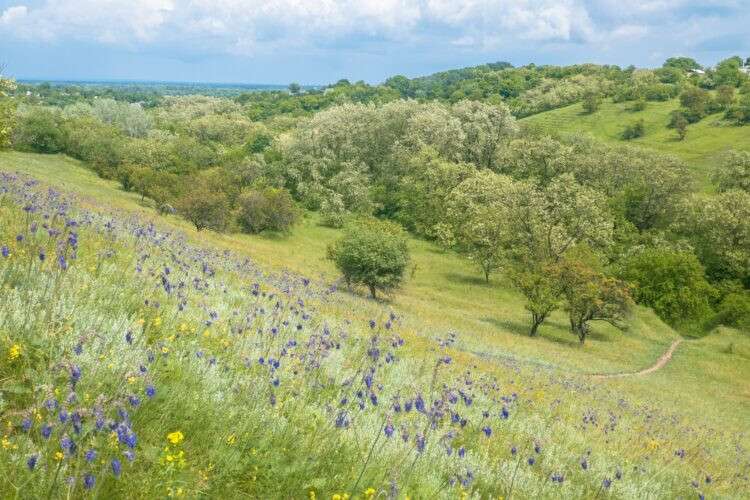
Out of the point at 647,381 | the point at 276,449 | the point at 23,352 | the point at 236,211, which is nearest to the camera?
the point at 23,352

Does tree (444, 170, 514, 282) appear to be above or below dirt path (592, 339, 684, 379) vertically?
above

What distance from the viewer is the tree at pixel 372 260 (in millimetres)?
38781

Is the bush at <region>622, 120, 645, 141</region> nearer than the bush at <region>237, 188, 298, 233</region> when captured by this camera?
No

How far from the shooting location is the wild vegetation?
3.54 meters

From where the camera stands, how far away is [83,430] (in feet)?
8.69

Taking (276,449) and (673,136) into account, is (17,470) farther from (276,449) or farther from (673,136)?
(673,136)

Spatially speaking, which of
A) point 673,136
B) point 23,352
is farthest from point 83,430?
point 673,136

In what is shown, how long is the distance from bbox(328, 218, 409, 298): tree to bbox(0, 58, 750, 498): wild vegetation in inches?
9.9

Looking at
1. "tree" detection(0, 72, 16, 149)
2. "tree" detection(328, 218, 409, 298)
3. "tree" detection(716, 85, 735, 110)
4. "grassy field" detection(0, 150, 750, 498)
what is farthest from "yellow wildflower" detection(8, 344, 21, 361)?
"tree" detection(716, 85, 735, 110)

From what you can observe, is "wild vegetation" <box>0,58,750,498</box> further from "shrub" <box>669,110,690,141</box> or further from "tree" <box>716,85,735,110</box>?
"tree" <box>716,85,735,110</box>

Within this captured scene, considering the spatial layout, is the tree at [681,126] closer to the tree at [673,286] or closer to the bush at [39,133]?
the tree at [673,286]

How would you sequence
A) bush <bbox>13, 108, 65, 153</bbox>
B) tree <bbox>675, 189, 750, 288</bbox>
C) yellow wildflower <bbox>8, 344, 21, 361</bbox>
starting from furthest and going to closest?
bush <bbox>13, 108, 65, 153</bbox>
tree <bbox>675, 189, 750, 288</bbox>
yellow wildflower <bbox>8, 344, 21, 361</bbox>

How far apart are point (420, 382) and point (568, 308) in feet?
119

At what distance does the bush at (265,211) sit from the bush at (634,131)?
3267 inches
